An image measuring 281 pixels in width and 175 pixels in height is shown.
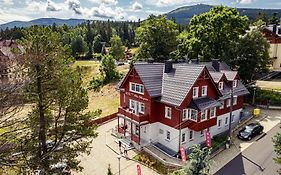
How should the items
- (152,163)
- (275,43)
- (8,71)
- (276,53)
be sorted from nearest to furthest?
1. (8,71)
2. (152,163)
3. (275,43)
4. (276,53)

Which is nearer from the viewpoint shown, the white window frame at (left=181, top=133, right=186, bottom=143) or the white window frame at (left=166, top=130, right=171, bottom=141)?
the white window frame at (left=181, top=133, right=186, bottom=143)

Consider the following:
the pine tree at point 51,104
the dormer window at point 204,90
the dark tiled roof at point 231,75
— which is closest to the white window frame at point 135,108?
the dormer window at point 204,90

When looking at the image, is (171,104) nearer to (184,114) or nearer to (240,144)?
(184,114)

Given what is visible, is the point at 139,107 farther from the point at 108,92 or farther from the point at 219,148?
the point at 108,92

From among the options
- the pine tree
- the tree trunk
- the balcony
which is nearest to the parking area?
the balcony

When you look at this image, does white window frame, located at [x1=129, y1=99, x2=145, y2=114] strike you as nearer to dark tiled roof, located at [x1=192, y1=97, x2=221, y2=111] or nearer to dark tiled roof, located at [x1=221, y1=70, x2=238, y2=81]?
dark tiled roof, located at [x1=192, y1=97, x2=221, y2=111]

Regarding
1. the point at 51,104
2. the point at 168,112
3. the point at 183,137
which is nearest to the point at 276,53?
the point at 183,137

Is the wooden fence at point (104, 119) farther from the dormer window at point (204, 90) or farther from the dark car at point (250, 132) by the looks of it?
the dark car at point (250, 132)
